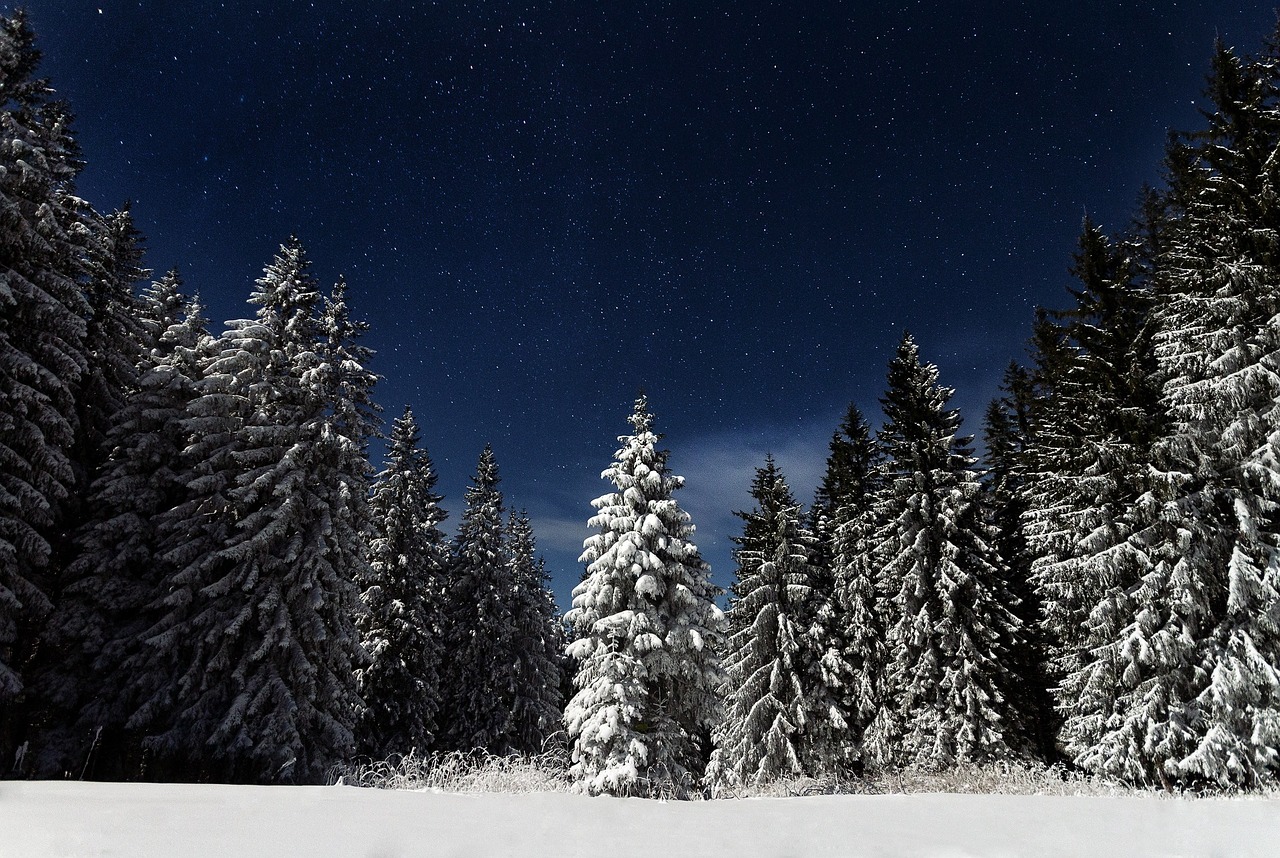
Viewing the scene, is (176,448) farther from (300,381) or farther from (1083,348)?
(1083,348)

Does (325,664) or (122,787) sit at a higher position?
(325,664)

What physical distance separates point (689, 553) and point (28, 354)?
703 inches

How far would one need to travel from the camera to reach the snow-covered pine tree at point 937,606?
66.8 feet

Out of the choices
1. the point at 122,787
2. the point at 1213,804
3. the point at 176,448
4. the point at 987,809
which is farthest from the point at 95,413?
the point at 1213,804

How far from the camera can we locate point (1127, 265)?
18469 mm

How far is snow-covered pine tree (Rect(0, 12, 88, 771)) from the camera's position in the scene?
15.3 m

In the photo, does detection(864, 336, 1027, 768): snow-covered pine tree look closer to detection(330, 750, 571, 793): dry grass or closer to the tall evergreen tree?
detection(330, 750, 571, 793): dry grass

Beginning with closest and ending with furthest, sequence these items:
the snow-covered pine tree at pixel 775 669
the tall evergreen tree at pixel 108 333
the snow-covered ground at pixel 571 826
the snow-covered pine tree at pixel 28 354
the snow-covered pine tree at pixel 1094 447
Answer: the snow-covered ground at pixel 571 826 < the snow-covered pine tree at pixel 28 354 < the snow-covered pine tree at pixel 1094 447 < the tall evergreen tree at pixel 108 333 < the snow-covered pine tree at pixel 775 669

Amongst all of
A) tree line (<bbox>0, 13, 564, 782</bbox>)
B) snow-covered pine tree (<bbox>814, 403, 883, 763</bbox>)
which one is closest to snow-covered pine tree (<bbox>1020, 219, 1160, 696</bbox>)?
snow-covered pine tree (<bbox>814, 403, 883, 763</bbox>)

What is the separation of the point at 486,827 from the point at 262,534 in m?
16.8

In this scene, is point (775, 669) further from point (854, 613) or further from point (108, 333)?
point (108, 333)

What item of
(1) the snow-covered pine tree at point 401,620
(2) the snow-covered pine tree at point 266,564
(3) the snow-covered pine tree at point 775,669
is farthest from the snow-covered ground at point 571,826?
(1) the snow-covered pine tree at point 401,620

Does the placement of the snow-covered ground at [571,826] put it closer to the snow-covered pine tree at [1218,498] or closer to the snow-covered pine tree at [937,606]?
the snow-covered pine tree at [1218,498]

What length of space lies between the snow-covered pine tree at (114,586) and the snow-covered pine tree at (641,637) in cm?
1262
